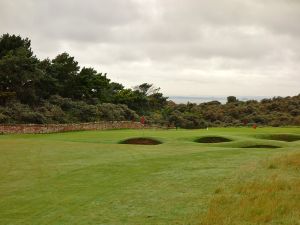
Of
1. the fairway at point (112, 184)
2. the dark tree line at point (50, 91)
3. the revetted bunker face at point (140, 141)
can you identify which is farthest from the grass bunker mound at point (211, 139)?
the dark tree line at point (50, 91)

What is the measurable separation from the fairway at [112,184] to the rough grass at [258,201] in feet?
0.96

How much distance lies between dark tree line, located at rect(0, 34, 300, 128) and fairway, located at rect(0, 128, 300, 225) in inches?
779

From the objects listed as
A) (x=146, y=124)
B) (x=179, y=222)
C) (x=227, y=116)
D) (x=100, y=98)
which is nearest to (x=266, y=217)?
(x=179, y=222)

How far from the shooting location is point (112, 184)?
1064 cm

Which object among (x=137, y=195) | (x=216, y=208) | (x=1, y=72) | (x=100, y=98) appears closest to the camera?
(x=216, y=208)

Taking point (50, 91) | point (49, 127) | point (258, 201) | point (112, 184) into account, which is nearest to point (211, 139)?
→ point (49, 127)

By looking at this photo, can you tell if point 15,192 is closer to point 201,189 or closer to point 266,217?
point 201,189

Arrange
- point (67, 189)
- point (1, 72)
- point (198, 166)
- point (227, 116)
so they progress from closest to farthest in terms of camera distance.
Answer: point (67, 189)
point (198, 166)
point (1, 72)
point (227, 116)

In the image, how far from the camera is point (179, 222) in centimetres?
704

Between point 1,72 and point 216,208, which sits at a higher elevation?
point 1,72

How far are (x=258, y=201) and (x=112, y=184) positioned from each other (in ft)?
13.4

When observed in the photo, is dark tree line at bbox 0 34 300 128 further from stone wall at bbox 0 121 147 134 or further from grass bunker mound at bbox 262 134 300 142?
grass bunker mound at bbox 262 134 300 142

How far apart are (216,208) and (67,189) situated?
13.8ft

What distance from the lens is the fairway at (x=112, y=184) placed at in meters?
7.72
